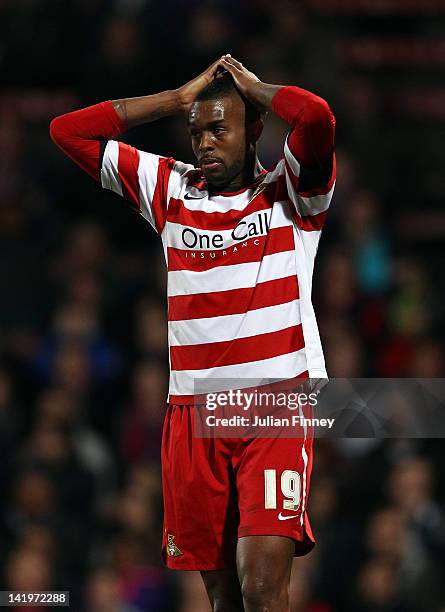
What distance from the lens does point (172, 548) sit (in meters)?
4.30

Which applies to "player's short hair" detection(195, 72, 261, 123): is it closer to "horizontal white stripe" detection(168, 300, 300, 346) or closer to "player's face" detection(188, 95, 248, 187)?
"player's face" detection(188, 95, 248, 187)

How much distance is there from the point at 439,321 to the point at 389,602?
221 centimetres

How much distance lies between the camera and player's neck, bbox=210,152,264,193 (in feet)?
14.5

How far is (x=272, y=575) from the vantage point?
395 cm

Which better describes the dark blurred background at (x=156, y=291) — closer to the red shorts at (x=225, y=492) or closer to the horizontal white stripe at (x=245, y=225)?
the red shorts at (x=225, y=492)

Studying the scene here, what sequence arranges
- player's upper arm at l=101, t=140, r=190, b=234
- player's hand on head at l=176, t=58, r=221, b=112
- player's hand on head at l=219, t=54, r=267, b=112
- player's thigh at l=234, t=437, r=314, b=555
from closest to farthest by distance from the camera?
player's thigh at l=234, t=437, r=314, b=555 → player's hand on head at l=219, t=54, r=267, b=112 → player's hand on head at l=176, t=58, r=221, b=112 → player's upper arm at l=101, t=140, r=190, b=234

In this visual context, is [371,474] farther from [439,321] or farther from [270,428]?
[270,428]

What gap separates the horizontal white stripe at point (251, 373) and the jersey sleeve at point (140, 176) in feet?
2.01

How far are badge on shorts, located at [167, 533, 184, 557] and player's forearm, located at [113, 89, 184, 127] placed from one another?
4.86 feet

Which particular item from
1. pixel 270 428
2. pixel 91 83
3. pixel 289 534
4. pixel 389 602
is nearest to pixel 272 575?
pixel 289 534

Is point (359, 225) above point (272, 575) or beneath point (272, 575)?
above

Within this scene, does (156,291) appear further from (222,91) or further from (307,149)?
(307,149)

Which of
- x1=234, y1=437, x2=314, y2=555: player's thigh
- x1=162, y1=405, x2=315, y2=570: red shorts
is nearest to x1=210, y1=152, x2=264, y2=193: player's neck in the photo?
x1=162, y1=405, x2=315, y2=570: red shorts

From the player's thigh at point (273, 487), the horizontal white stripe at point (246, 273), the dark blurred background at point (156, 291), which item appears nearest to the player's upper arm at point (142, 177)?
the horizontal white stripe at point (246, 273)
